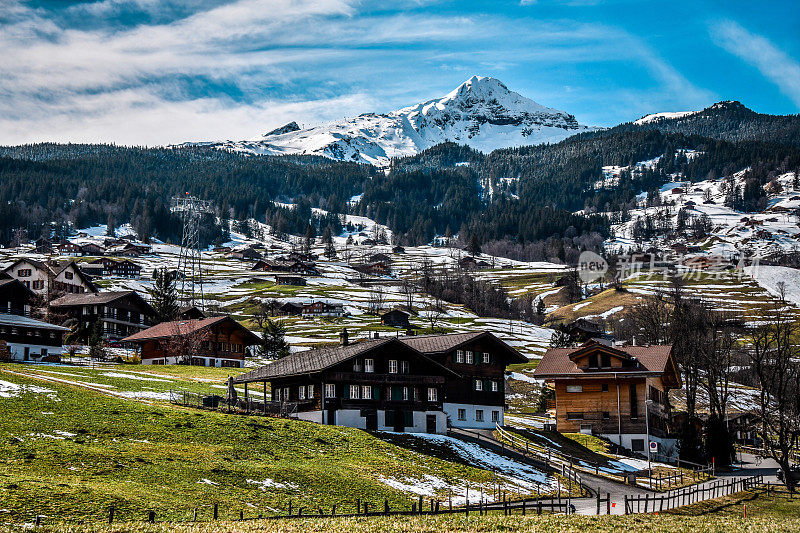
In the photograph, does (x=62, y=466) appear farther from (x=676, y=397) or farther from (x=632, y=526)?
(x=676, y=397)

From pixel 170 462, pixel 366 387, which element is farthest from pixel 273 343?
pixel 170 462

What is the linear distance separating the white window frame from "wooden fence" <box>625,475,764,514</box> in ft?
63.7

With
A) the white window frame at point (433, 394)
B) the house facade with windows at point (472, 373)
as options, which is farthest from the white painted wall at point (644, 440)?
the white window frame at point (433, 394)

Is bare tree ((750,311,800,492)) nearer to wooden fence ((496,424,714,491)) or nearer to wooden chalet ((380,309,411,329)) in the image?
wooden fence ((496,424,714,491))

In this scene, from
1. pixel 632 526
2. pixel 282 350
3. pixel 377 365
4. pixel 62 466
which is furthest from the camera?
pixel 282 350

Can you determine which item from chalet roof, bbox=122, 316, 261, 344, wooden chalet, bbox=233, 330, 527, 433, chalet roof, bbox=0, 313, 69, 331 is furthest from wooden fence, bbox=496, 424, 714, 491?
chalet roof, bbox=0, 313, 69, 331

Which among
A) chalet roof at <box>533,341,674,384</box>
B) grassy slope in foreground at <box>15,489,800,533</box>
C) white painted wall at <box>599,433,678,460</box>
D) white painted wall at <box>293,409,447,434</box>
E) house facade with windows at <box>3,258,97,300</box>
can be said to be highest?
house facade with windows at <box>3,258,97,300</box>

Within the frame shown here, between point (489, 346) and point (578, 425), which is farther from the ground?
point (489, 346)

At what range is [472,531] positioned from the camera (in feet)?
97.8

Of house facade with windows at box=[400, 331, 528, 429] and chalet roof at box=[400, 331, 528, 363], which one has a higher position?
chalet roof at box=[400, 331, 528, 363]

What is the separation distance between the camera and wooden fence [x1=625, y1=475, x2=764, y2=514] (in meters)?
41.2

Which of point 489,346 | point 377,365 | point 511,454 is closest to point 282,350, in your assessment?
point 489,346

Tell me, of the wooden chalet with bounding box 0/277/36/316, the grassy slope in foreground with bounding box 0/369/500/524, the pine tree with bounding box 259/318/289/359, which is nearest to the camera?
the grassy slope in foreground with bounding box 0/369/500/524

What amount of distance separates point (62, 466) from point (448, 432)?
33425 mm
